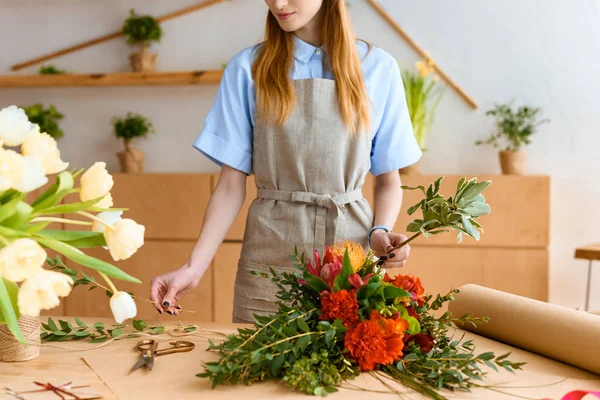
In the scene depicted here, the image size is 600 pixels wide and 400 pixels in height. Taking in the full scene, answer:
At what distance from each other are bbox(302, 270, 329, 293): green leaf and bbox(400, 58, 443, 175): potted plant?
227 cm

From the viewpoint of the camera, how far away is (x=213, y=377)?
92 cm

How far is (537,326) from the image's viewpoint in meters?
1.14

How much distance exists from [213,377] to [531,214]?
2.49m

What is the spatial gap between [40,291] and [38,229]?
14 cm

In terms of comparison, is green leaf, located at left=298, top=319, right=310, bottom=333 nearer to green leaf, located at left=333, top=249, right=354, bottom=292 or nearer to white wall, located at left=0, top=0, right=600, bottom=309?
green leaf, located at left=333, top=249, right=354, bottom=292

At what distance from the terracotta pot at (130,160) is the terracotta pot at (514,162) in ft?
6.40

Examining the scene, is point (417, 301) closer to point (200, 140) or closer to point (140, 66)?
point (200, 140)

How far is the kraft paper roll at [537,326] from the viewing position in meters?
1.06

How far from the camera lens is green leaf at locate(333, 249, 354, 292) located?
1.01 meters

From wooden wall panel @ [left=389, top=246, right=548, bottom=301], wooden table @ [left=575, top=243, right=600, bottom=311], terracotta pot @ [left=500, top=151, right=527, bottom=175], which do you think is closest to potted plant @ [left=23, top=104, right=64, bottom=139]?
wooden wall panel @ [left=389, top=246, right=548, bottom=301]

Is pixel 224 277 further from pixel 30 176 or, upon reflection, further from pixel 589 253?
pixel 30 176

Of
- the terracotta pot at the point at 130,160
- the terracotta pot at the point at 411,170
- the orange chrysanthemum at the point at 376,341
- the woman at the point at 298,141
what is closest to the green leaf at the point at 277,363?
the orange chrysanthemum at the point at 376,341

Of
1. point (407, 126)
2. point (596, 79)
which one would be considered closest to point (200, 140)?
point (407, 126)

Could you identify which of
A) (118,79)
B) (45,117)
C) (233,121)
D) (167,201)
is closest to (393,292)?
(233,121)
